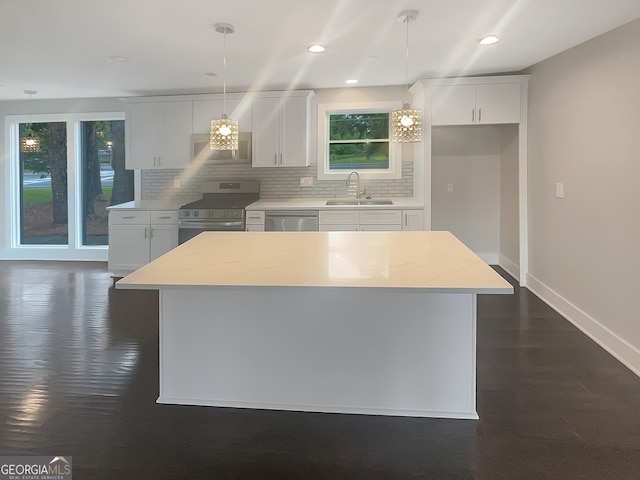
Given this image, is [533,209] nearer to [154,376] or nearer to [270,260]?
[270,260]

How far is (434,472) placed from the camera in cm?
217

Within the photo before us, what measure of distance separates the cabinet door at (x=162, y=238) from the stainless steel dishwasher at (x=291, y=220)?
115 centimetres

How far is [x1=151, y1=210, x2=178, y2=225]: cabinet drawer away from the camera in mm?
5945

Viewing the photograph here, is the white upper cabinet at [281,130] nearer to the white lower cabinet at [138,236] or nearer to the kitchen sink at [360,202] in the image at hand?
the kitchen sink at [360,202]

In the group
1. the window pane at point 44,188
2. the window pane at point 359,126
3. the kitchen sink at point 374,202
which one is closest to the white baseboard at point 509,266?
the kitchen sink at point 374,202

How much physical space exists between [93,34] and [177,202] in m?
2.92

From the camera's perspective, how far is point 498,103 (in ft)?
17.4

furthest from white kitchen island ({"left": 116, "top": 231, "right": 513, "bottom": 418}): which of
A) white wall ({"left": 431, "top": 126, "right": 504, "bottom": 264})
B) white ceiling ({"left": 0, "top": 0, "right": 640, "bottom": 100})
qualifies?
white wall ({"left": 431, "top": 126, "right": 504, "bottom": 264})

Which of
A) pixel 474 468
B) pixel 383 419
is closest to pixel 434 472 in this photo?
pixel 474 468

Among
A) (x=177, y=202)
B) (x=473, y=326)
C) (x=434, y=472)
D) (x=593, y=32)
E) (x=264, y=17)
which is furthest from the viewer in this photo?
(x=177, y=202)

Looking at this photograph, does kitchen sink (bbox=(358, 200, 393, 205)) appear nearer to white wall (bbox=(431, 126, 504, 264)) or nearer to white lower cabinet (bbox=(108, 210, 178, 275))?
white wall (bbox=(431, 126, 504, 264))

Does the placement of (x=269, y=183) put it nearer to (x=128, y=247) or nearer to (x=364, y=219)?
(x=364, y=219)

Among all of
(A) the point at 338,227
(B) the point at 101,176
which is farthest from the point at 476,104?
(B) the point at 101,176

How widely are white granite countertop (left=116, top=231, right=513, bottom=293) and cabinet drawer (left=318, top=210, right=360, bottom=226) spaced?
6.14 feet
